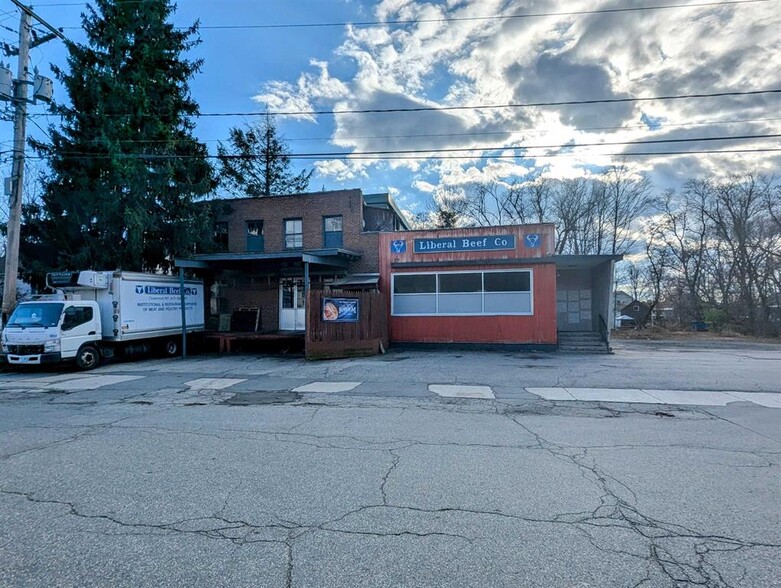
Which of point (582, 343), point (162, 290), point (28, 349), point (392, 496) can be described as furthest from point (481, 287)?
point (28, 349)

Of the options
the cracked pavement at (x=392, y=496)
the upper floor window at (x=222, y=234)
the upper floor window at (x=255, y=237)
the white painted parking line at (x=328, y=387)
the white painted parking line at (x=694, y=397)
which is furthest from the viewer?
the upper floor window at (x=222, y=234)

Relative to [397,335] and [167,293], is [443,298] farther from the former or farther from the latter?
[167,293]

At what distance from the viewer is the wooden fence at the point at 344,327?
15.0 meters

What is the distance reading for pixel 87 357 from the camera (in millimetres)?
14117

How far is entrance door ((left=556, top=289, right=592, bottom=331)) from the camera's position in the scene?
2045 centimetres

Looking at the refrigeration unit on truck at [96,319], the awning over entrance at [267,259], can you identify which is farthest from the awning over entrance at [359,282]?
the refrigeration unit on truck at [96,319]

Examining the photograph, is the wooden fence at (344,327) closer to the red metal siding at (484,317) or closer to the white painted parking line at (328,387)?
the red metal siding at (484,317)

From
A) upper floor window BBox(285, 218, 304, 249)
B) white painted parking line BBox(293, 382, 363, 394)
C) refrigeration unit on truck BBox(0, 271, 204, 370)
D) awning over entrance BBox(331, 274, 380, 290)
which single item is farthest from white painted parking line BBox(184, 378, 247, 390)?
upper floor window BBox(285, 218, 304, 249)

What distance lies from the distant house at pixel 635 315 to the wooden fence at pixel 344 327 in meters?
29.7

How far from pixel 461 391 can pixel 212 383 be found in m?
6.13

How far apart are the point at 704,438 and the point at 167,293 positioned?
57.6 feet

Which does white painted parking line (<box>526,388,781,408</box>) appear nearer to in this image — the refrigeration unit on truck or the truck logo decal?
the refrigeration unit on truck

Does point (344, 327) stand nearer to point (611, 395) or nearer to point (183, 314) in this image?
point (183, 314)

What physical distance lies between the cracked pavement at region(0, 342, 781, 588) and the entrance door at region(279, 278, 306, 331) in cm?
1284
